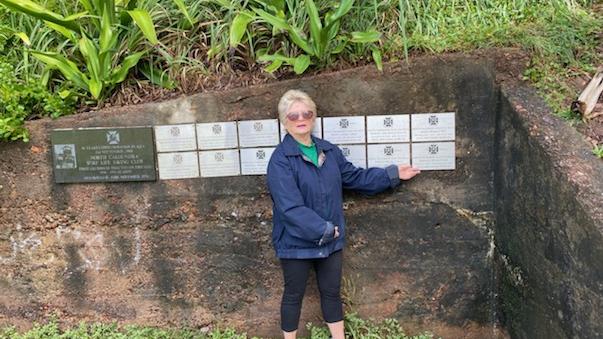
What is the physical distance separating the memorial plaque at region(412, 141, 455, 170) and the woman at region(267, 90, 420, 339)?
0.22m

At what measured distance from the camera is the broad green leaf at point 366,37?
12.0ft


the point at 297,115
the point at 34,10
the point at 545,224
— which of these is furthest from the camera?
the point at 34,10

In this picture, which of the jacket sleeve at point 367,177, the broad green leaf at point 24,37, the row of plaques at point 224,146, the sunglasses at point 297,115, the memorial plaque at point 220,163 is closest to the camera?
the sunglasses at point 297,115

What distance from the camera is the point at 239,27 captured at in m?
3.72

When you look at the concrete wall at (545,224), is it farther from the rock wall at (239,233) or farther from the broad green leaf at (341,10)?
the broad green leaf at (341,10)

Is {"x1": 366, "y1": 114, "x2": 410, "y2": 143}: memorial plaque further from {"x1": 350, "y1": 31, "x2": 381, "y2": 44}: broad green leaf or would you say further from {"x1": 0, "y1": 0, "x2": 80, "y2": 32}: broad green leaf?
{"x1": 0, "y1": 0, "x2": 80, "y2": 32}: broad green leaf

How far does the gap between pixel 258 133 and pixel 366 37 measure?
0.90 meters

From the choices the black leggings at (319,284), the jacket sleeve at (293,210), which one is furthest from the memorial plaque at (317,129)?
the black leggings at (319,284)

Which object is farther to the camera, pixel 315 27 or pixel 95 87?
pixel 95 87

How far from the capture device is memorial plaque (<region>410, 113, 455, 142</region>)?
12.0 ft

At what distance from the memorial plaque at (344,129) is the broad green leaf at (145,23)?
1.20 meters

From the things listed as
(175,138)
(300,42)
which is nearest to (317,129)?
(300,42)

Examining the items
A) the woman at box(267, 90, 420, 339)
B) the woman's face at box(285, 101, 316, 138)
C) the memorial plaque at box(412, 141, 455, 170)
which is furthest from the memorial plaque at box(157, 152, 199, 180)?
the memorial plaque at box(412, 141, 455, 170)

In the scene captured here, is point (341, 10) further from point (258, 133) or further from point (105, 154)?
point (105, 154)
